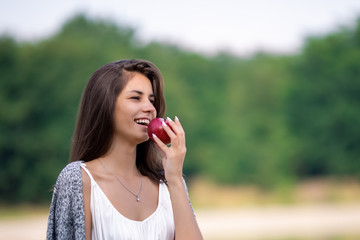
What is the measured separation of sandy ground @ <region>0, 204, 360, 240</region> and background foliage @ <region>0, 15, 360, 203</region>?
274 cm

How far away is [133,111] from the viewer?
2621 millimetres

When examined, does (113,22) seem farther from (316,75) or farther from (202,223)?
(202,223)

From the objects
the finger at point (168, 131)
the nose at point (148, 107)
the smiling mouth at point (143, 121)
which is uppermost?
the nose at point (148, 107)

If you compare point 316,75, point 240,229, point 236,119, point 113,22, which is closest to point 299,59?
point 316,75

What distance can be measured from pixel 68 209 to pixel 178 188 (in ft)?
1.81

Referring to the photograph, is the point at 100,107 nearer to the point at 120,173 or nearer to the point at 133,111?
the point at 133,111

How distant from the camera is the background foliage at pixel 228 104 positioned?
23547 mm

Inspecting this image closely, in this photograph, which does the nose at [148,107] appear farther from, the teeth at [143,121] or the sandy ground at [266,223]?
the sandy ground at [266,223]

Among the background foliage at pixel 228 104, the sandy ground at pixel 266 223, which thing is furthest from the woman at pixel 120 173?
the background foliage at pixel 228 104

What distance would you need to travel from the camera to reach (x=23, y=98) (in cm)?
2336

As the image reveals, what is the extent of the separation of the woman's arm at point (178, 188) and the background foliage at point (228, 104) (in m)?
21.3

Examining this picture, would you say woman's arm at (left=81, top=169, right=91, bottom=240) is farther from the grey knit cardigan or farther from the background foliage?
the background foliage

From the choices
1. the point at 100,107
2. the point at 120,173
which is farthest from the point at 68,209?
the point at 100,107

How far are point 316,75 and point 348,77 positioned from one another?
167 cm
